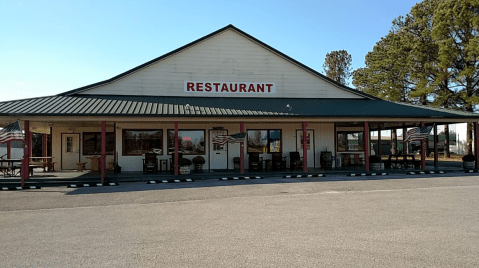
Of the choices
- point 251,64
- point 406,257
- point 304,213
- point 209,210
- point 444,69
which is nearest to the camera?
point 406,257

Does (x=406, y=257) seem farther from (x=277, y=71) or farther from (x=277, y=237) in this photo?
(x=277, y=71)

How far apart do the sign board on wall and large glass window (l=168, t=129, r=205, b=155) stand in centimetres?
224

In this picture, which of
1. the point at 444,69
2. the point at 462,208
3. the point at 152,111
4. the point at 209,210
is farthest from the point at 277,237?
the point at 444,69

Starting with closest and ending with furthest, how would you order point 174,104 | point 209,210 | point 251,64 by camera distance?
point 209,210 → point 174,104 → point 251,64

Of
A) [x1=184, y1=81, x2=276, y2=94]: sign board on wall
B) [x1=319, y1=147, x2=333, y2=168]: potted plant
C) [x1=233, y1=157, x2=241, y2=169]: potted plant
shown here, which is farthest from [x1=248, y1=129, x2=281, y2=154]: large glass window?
[x1=319, y1=147, x2=333, y2=168]: potted plant

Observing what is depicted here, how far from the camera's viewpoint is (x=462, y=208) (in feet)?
26.2

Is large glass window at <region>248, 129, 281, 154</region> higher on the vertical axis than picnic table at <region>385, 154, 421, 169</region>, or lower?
higher

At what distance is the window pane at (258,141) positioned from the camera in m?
19.3

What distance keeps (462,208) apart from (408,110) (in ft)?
36.0

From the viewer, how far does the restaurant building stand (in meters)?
17.2

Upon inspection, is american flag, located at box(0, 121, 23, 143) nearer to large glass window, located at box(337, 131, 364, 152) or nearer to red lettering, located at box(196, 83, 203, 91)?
red lettering, located at box(196, 83, 203, 91)

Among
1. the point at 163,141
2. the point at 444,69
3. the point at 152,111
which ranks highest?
the point at 444,69

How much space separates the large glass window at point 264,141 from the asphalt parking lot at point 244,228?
26.3 feet

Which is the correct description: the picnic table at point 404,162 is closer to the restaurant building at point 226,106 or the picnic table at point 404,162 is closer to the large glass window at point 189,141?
the restaurant building at point 226,106
